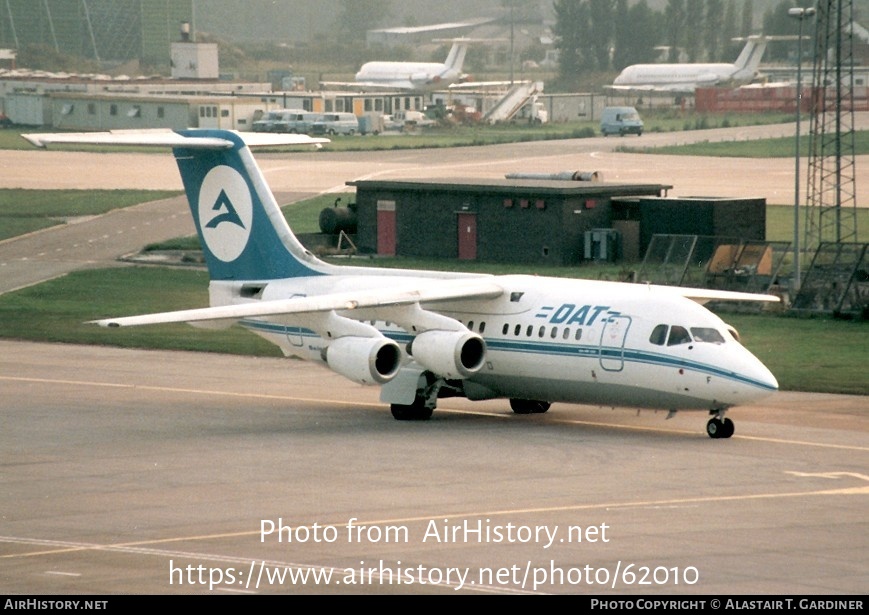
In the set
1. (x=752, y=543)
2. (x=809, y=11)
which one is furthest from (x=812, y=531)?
(x=809, y=11)

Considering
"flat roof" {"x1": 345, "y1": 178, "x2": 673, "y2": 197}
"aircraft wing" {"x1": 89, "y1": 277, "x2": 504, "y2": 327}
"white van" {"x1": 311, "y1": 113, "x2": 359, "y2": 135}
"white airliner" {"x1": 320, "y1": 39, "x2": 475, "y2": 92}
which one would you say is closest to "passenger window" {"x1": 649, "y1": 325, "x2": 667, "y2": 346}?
"aircraft wing" {"x1": 89, "y1": 277, "x2": 504, "y2": 327}

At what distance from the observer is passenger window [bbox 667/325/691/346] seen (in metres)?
36.4

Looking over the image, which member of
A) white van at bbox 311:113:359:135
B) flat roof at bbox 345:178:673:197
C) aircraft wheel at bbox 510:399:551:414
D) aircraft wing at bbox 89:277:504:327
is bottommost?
white van at bbox 311:113:359:135

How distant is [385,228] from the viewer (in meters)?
76.6

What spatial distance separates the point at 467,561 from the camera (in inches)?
977

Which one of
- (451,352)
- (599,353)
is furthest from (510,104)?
(599,353)

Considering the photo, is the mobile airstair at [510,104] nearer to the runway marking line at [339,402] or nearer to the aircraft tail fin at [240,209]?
the runway marking line at [339,402]

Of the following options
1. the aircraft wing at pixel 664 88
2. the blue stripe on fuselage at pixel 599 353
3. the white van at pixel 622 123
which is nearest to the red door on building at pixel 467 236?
the blue stripe on fuselage at pixel 599 353

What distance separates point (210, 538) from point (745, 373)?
532 inches

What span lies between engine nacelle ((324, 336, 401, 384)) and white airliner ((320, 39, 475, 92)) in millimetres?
135837

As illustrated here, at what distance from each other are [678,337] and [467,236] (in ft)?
124

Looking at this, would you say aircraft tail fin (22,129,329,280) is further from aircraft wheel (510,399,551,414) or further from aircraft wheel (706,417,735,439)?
aircraft wheel (706,417,735,439)

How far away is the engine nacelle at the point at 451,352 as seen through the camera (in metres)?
37.9
